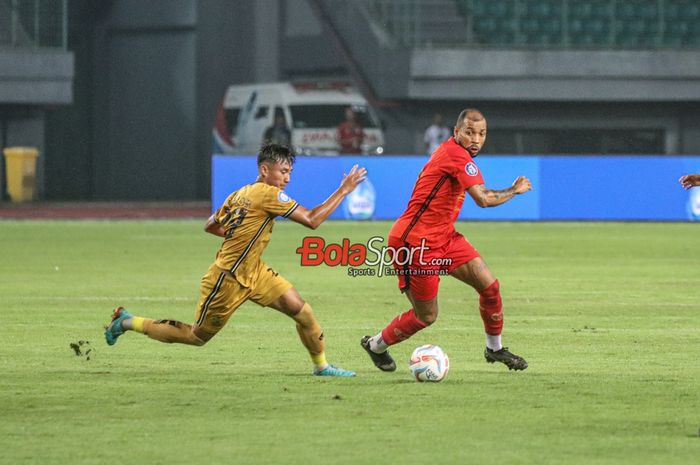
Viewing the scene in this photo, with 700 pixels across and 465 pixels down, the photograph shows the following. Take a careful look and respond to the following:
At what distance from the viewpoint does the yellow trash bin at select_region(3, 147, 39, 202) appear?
36.1 meters

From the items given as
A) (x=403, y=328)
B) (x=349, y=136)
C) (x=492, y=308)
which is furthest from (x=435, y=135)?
(x=403, y=328)

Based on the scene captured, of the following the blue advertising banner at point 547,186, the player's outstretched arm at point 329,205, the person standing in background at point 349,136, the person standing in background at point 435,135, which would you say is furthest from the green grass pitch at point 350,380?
the person standing in background at point 349,136

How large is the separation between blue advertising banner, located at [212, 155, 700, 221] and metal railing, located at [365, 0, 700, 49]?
7.64m

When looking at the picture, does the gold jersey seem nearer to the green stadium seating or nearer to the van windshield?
the green stadium seating

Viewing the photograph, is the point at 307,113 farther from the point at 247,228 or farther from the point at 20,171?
the point at 247,228

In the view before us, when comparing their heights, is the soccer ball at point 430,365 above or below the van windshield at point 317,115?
above

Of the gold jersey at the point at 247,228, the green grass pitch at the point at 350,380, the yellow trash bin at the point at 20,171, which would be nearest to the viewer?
the green grass pitch at the point at 350,380

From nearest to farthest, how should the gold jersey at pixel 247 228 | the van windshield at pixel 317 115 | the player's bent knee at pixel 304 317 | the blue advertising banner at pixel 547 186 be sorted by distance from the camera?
the gold jersey at pixel 247 228, the player's bent knee at pixel 304 317, the blue advertising banner at pixel 547 186, the van windshield at pixel 317 115

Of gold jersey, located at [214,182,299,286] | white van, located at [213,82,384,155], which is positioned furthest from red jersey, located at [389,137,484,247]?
white van, located at [213,82,384,155]

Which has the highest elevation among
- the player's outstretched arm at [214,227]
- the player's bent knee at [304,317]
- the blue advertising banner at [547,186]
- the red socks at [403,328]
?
the player's outstretched arm at [214,227]

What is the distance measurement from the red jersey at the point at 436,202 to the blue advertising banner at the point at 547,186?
17.8 metres

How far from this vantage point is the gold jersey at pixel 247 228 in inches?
370

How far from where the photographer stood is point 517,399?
8.73m

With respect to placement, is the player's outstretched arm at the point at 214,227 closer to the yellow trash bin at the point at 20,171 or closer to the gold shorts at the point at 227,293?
the gold shorts at the point at 227,293
